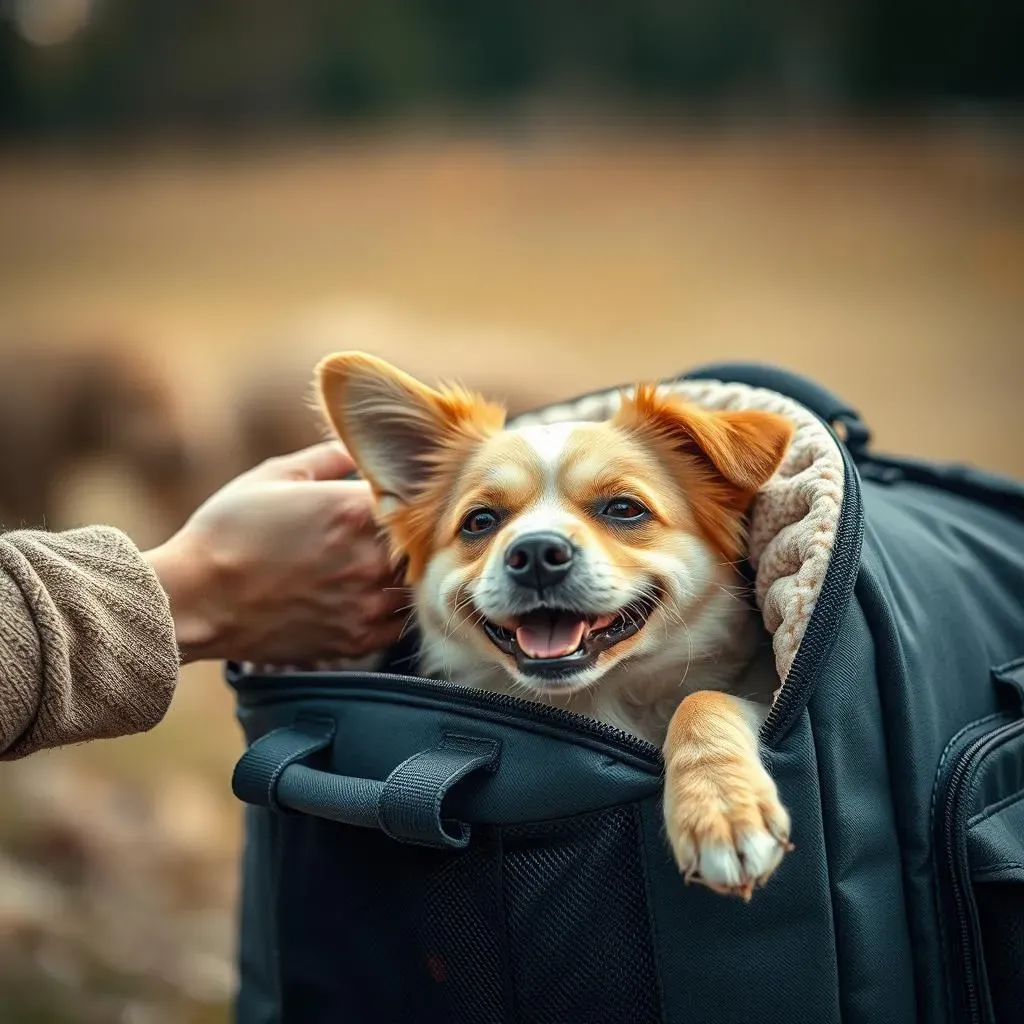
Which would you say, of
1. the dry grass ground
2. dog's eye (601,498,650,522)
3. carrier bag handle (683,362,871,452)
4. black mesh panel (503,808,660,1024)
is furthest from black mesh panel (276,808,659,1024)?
the dry grass ground

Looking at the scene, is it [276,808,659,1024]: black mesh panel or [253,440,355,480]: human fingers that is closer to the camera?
[276,808,659,1024]: black mesh panel

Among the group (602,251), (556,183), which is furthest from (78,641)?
(556,183)

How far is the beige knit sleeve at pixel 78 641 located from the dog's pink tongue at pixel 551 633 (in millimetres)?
304

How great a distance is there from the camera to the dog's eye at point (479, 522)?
1.08 meters

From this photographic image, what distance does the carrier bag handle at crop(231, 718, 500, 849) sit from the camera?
80 centimetres

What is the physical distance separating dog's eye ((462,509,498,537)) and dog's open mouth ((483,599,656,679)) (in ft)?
0.35

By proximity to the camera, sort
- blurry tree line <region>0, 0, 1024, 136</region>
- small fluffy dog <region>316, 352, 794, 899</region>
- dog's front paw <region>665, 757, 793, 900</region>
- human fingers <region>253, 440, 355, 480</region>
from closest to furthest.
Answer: dog's front paw <region>665, 757, 793, 900</region> → small fluffy dog <region>316, 352, 794, 899</region> → human fingers <region>253, 440, 355, 480</region> → blurry tree line <region>0, 0, 1024, 136</region>

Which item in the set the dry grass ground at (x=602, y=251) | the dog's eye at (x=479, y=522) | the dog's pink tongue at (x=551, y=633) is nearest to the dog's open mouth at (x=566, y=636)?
the dog's pink tongue at (x=551, y=633)

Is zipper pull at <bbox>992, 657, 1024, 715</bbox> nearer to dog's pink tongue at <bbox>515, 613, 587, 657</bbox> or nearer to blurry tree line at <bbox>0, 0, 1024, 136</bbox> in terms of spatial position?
dog's pink tongue at <bbox>515, 613, 587, 657</bbox>

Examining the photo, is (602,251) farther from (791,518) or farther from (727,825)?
(727,825)

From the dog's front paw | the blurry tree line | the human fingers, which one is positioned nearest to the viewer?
the dog's front paw

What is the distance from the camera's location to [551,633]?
1013 millimetres

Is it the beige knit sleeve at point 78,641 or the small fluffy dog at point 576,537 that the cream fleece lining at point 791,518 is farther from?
the beige knit sleeve at point 78,641

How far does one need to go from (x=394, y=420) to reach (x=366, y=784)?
42 centimetres
